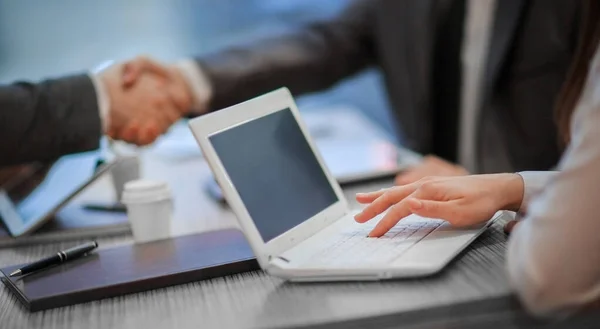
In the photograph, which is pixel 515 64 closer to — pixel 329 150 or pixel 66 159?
pixel 329 150

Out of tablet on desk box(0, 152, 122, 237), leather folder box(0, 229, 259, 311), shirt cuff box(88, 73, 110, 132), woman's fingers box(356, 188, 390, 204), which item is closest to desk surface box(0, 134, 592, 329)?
leather folder box(0, 229, 259, 311)

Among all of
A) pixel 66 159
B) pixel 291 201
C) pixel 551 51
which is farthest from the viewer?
pixel 551 51

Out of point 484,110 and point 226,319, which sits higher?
point 226,319

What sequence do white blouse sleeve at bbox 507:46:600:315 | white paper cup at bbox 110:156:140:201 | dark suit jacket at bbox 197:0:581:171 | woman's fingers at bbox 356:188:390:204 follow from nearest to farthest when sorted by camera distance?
white blouse sleeve at bbox 507:46:600:315 < woman's fingers at bbox 356:188:390:204 < white paper cup at bbox 110:156:140:201 < dark suit jacket at bbox 197:0:581:171

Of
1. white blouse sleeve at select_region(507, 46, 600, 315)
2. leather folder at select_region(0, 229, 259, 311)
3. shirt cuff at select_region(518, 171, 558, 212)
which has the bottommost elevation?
shirt cuff at select_region(518, 171, 558, 212)

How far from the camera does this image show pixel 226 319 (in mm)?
806

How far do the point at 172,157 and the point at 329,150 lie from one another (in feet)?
1.14

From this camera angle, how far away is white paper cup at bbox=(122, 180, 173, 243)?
1097mm

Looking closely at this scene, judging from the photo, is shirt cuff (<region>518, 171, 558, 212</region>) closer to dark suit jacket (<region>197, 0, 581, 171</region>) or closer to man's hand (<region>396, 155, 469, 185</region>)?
man's hand (<region>396, 155, 469, 185</region>)

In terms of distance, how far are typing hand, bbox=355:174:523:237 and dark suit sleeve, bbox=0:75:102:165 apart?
1.95 feet

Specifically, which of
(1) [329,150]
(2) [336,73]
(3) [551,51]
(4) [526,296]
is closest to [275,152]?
(4) [526,296]

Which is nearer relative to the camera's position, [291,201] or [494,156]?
[291,201]

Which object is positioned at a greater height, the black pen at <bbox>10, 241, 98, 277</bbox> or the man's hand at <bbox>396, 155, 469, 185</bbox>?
the black pen at <bbox>10, 241, 98, 277</bbox>

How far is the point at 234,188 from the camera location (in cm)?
91
